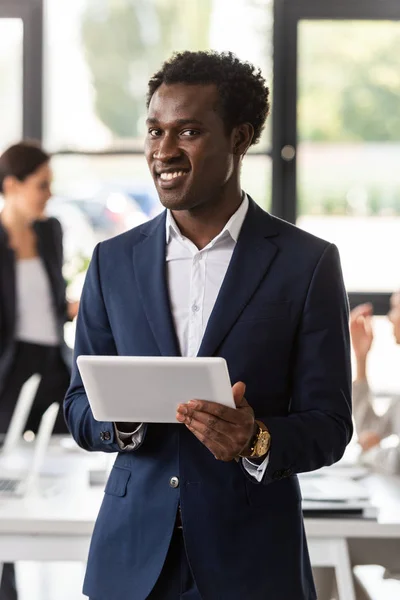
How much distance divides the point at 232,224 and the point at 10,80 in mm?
3937

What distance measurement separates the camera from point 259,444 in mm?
1348

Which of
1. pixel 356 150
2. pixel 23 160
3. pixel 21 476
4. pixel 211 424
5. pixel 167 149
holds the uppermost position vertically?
pixel 356 150

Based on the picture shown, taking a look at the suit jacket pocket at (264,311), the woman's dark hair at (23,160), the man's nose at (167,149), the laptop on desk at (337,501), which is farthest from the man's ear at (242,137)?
the woman's dark hair at (23,160)

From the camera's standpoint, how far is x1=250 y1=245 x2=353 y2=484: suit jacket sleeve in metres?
1.40

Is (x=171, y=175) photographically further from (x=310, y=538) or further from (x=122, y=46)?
(x=122, y=46)

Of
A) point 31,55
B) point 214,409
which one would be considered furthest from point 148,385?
point 31,55

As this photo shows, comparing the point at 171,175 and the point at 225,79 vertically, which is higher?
the point at 225,79

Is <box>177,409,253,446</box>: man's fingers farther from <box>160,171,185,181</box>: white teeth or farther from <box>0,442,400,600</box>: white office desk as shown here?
<box>0,442,400,600</box>: white office desk

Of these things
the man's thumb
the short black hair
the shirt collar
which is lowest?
the man's thumb

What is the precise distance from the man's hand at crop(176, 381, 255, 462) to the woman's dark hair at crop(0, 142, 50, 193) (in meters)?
3.22

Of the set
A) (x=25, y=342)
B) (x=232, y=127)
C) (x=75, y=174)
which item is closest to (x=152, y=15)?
(x=75, y=174)

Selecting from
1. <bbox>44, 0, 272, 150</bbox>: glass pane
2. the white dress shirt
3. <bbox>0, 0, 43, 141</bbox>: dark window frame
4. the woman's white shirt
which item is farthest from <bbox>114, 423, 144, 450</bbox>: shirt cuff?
<bbox>0, 0, 43, 141</bbox>: dark window frame

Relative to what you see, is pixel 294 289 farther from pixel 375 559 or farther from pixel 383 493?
pixel 383 493

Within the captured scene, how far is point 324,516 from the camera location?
7.48 feet
